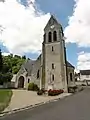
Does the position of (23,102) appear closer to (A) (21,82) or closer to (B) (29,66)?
(A) (21,82)

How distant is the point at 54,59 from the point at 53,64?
1255mm

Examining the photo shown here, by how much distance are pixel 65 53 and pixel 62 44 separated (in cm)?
242

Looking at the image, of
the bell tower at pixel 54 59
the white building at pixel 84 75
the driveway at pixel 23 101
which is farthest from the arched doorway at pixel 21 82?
the white building at pixel 84 75

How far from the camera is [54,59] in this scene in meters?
44.7

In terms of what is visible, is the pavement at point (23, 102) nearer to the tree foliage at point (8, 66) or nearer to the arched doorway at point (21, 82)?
the tree foliage at point (8, 66)

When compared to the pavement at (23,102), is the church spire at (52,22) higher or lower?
higher

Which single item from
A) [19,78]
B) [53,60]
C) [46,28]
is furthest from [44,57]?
[19,78]

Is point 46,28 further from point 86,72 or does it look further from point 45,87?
point 86,72

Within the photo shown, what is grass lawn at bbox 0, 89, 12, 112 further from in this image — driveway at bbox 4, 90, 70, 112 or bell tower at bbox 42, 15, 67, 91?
bell tower at bbox 42, 15, 67, 91

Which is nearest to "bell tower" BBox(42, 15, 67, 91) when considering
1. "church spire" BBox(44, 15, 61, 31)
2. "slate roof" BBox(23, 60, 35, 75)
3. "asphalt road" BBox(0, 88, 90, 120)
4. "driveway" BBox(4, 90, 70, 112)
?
"church spire" BBox(44, 15, 61, 31)

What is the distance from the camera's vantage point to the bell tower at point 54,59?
43319mm

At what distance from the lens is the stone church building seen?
1709 inches

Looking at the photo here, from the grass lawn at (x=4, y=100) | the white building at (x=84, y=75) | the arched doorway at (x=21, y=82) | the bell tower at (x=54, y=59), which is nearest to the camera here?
the grass lawn at (x=4, y=100)

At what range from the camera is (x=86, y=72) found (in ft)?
301
